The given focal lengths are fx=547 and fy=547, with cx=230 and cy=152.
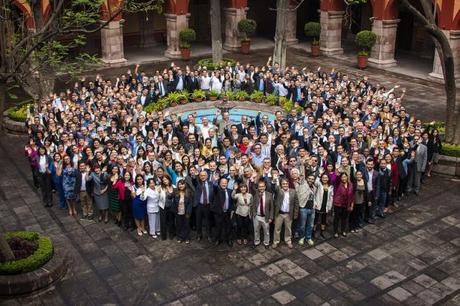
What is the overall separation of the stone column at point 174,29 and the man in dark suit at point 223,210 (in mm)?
20865

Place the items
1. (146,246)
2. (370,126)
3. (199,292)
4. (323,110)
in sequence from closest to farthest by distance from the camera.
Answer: (199,292) < (146,246) < (370,126) < (323,110)

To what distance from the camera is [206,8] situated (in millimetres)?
36688

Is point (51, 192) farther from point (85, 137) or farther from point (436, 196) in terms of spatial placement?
point (436, 196)

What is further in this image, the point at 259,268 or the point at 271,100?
the point at 271,100

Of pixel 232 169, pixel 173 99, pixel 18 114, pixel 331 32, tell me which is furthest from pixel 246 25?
pixel 232 169

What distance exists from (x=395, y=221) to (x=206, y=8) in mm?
26528

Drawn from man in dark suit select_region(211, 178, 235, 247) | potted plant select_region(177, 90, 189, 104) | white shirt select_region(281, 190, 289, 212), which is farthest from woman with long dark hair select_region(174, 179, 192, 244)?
potted plant select_region(177, 90, 189, 104)

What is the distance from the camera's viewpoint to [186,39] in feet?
101

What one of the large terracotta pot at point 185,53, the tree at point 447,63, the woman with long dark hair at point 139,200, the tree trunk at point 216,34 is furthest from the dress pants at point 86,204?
the large terracotta pot at point 185,53

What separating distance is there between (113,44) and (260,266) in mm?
20865

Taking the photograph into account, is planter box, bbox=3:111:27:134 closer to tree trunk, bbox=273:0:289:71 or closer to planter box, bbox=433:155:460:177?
tree trunk, bbox=273:0:289:71

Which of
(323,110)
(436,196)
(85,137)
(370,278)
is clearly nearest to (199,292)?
(370,278)

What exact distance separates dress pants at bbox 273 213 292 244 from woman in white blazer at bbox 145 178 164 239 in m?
2.67

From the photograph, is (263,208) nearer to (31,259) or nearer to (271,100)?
(31,259)
